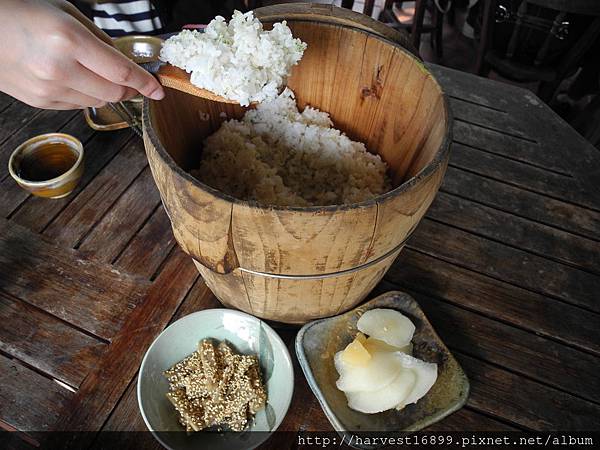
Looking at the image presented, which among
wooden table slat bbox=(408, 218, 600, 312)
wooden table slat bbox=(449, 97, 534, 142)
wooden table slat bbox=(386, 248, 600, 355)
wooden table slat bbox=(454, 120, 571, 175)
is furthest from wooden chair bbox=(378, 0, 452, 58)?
wooden table slat bbox=(386, 248, 600, 355)

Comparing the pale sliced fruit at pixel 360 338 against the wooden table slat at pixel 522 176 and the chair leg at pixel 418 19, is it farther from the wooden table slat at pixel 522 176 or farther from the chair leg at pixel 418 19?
the chair leg at pixel 418 19

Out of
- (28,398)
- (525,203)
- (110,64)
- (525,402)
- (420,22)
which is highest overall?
(110,64)

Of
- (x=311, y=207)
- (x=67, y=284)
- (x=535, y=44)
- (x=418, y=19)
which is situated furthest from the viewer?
(x=418, y=19)

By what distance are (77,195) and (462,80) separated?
1.69 meters

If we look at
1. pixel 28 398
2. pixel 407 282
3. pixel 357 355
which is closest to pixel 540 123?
pixel 407 282

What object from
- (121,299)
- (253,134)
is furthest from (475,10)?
(121,299)

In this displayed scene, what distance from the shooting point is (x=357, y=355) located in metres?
1.01

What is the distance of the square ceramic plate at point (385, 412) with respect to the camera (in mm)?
1016

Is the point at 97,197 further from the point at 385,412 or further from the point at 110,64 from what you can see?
the point at 385,412

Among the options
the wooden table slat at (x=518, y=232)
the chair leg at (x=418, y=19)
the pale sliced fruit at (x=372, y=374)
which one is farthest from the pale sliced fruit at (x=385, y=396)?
the chair leg at (x=418, y=19)

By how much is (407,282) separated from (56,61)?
109 centimetres

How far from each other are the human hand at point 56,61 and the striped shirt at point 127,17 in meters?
1.59

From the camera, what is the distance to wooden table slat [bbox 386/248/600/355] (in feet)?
4.21

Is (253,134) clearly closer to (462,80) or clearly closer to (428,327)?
(428,327)
